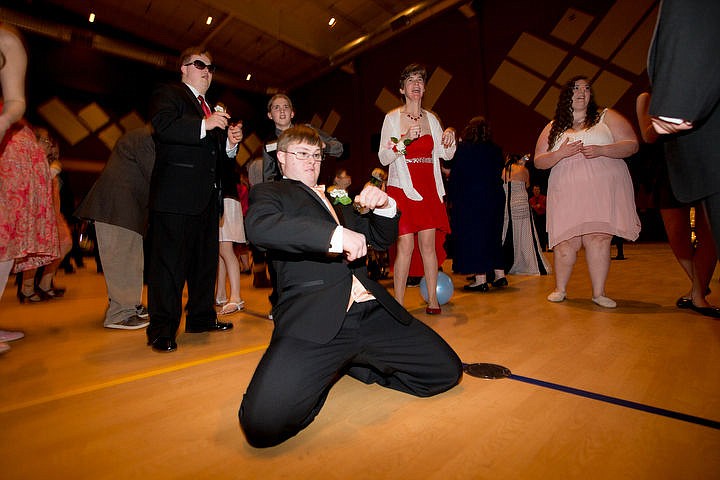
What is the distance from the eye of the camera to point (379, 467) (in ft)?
3.55

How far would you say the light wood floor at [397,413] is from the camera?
1089mm

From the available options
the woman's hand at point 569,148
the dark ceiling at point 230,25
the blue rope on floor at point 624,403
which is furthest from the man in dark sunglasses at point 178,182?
the dark ceiling at point 230,25

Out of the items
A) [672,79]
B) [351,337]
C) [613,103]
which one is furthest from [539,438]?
[613,103]

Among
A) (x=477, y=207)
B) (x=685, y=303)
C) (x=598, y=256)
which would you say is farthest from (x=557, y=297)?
(x=477, y=207)

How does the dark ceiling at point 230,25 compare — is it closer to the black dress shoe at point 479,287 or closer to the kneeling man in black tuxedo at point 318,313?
the black dress shoe at point 479,287

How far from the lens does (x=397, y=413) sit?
4.62 ft

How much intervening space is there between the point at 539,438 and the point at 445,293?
6.87ft

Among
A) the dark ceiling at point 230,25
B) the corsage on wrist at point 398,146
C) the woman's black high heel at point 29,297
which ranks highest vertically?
the dark ceiling at point 230,25

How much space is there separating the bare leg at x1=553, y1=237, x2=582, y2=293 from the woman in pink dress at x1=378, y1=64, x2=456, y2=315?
3.55 ft

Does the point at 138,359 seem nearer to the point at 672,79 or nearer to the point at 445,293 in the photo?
the point at 445,293

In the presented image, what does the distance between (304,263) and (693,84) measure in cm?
126

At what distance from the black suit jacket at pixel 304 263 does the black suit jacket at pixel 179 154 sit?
108cm

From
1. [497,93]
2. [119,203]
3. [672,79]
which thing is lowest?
[119,203]

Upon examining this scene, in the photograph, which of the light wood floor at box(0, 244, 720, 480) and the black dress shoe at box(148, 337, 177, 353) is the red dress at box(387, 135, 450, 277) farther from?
the black dress shoe at box(148, 337, 177, 353)
